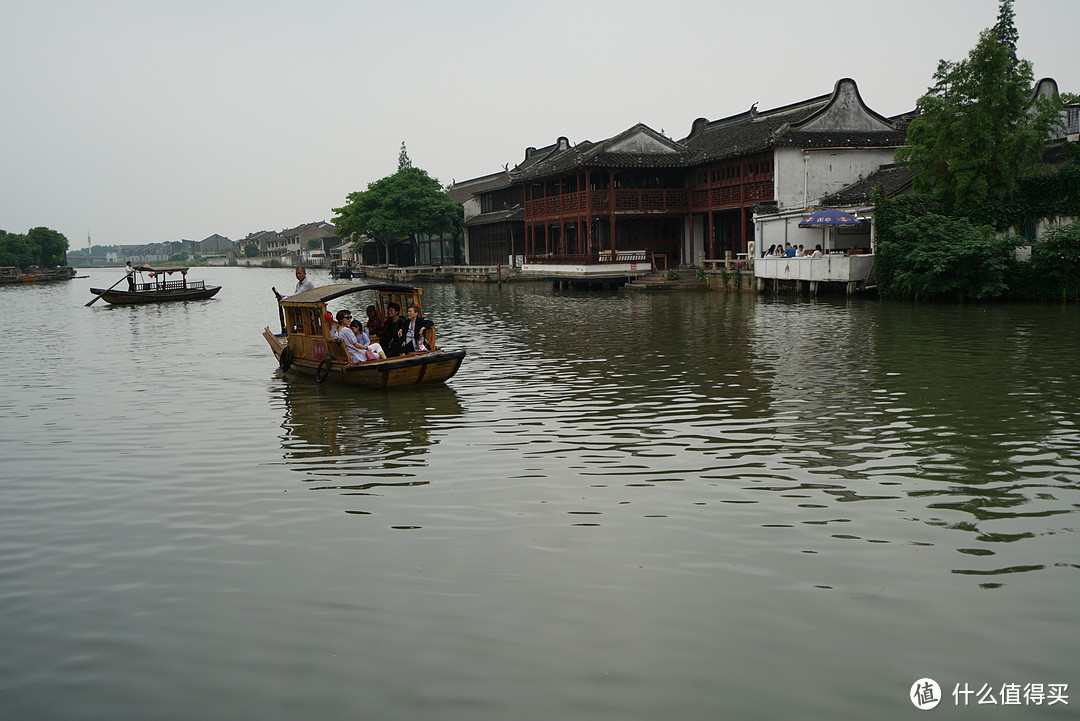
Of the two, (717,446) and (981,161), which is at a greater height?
(981,161)

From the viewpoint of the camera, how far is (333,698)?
14.7 feet

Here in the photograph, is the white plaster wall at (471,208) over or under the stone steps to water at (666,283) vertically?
over

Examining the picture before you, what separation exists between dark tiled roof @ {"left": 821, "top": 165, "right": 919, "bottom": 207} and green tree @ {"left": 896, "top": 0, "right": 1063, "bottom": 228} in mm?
2833

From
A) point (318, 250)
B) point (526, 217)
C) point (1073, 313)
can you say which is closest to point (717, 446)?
point (1073, 313)

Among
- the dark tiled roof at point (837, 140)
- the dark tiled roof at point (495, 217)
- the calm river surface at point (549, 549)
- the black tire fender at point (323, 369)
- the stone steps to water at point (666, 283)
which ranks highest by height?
the dark tiled roof at point (837, 140)

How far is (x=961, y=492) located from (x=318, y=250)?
12572 centimetres

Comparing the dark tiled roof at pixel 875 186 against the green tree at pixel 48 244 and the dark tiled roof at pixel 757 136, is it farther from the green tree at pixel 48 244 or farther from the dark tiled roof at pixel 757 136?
the green tree at pixel 48 244

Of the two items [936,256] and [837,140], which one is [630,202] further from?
[936,256]

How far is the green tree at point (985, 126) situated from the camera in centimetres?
2761

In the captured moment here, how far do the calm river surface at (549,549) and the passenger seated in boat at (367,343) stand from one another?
0.90 meters

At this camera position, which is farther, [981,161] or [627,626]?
[981,161]

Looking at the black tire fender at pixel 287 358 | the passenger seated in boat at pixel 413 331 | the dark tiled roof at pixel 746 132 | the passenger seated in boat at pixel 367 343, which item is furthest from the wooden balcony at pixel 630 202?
the passenger seated in boat at pixel 367 343

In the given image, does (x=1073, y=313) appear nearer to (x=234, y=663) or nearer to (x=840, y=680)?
(x=840, y=680)

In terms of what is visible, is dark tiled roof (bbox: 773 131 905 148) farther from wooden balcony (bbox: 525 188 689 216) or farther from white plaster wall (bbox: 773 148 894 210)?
wooden balcony (bbox: 525 188 689 216)
